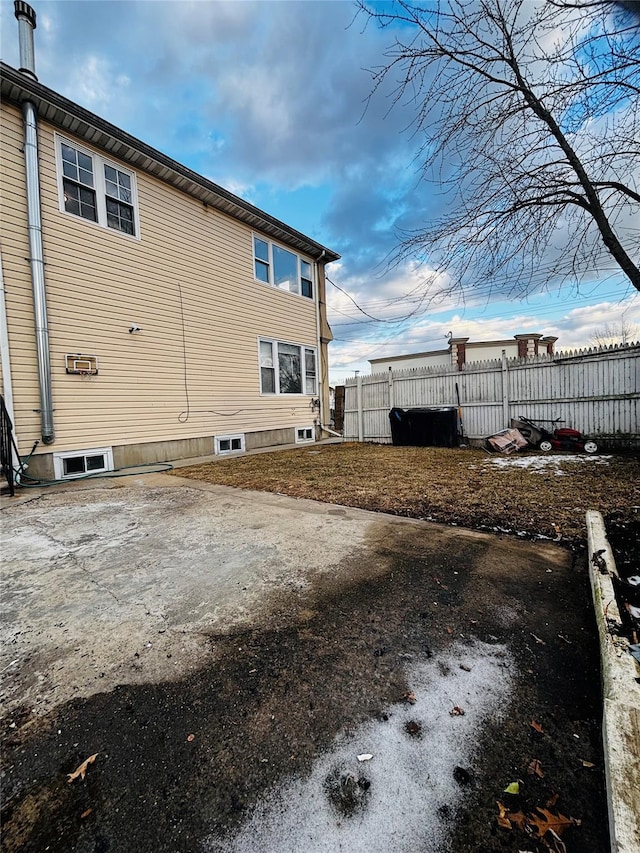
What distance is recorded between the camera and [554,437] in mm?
7738

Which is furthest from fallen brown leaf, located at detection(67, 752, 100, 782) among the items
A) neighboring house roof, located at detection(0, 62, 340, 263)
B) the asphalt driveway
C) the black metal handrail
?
neighboring house roof, located at detection(0, 62, 340, 263)

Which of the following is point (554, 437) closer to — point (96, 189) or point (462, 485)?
point (462, 485)

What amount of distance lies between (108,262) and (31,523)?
16.6ft

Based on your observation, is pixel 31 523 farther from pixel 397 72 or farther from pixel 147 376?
pixel 397 72

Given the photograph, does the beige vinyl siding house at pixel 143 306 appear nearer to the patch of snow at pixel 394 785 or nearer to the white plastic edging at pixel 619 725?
the patch of snow at pixel 394 785

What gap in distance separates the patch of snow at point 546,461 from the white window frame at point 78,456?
268 inches

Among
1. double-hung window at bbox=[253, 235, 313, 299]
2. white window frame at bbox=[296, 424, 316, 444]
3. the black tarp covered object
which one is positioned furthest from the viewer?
white window frame at bbox=[296, 424, 316, 444]

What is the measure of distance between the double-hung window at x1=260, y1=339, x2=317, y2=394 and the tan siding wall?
0.30m

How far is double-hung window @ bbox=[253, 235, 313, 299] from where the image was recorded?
976cm

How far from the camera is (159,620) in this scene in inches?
77.9

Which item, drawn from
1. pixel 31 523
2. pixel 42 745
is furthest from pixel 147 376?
pixel 42 745

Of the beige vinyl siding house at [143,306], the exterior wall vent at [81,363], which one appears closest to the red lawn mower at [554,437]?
the beige vinyl siding house at [143,306]

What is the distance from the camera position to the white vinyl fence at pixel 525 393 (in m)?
7.36

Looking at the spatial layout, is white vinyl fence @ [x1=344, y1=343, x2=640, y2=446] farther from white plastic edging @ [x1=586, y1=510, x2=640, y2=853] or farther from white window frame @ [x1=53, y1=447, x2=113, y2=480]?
white plastic edging @ [x1=586, y1=510, x2=640, y2=853]
